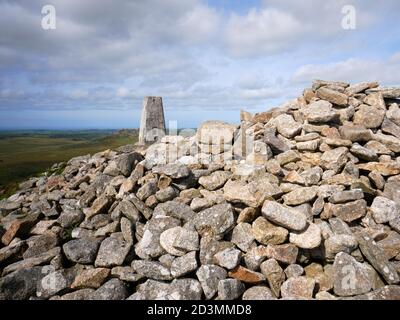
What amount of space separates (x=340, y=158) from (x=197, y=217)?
5.65m

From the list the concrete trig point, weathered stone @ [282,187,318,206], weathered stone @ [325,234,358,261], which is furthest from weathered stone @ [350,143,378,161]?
the concrete trig point

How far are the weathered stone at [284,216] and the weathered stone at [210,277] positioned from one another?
6.49 ft

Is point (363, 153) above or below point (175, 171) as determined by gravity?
above

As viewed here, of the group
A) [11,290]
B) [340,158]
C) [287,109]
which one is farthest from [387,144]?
[11,290]

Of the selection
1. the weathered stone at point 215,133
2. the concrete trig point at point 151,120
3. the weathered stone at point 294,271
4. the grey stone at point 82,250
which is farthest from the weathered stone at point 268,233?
the concrete trig point at point 151,120

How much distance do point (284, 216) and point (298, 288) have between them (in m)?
1.83

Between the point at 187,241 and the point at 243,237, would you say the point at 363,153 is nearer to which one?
the point at 243,237

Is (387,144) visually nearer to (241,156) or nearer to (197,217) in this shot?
(241,156)

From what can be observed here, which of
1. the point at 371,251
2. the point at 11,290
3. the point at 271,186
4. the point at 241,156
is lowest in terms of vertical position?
the point at 11,290

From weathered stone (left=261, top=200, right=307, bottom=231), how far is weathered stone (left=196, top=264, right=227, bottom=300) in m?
1.98

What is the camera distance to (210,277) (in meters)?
7.94

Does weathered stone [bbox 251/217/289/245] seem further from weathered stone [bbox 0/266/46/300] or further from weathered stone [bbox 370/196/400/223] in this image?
weathered stone [bbox 0/266/46/300]

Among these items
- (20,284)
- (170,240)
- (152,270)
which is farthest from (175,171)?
(20,284)

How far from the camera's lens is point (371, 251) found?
8344mm
